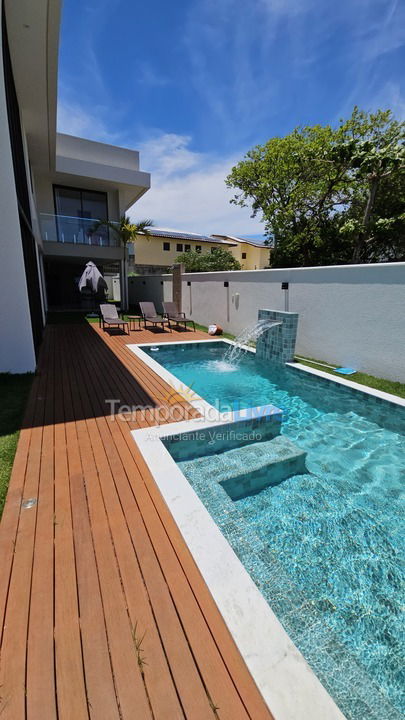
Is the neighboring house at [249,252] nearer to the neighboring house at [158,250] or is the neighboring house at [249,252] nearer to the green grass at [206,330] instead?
the neighboring house at [158,250]

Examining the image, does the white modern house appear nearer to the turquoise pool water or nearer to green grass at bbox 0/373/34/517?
green grass at bbox 0/373/34/517

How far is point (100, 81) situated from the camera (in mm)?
9008

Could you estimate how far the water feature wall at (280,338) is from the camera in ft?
23.8

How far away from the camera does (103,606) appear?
5.62ft

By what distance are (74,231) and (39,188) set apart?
2.85 m

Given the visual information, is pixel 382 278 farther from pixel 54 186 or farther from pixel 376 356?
pixel 54 186

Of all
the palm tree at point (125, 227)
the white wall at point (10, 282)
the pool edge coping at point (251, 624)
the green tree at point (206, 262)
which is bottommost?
the pool edge coping at point (251, 624)

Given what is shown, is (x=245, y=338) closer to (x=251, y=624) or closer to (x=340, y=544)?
(x=340, y=544)

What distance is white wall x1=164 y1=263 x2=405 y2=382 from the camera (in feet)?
19.0

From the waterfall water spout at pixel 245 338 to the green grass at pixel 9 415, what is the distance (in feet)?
16.3

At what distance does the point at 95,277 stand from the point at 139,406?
30.2 feet

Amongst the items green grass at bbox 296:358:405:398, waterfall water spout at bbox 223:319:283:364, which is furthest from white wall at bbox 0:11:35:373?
green grass at bbox 296:358:405:398

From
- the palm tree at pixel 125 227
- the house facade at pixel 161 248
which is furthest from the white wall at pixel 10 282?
the house facade at pixel 161 248

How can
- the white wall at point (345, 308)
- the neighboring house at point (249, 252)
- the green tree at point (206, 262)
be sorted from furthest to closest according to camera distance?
the neighboring house at point (249, 252) < the green tree at point (206, 262) < the white wall at point (345, 308)
